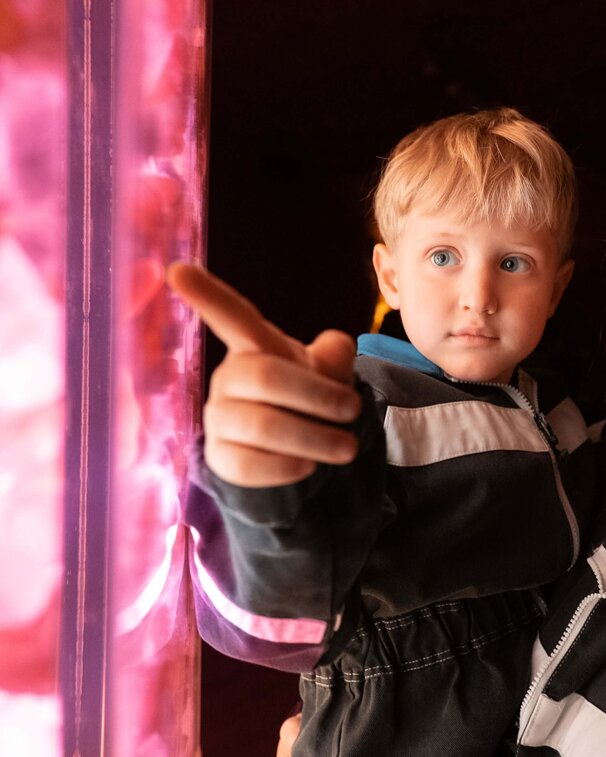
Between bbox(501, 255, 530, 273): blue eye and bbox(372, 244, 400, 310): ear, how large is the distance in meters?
0.12

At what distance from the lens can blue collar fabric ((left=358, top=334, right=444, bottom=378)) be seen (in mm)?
751

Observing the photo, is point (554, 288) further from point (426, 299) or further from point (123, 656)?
point (123, 656)

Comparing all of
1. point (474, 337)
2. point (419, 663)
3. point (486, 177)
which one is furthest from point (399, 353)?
point (419, 663)

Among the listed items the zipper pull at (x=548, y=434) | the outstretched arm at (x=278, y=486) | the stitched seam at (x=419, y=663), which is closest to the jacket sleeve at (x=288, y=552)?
the outstretched arm at (x=278, y=486)

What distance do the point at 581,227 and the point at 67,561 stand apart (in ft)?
2.43

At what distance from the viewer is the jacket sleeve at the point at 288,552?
18.4 inches

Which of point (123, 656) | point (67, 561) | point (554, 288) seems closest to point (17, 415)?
point (67, 561)

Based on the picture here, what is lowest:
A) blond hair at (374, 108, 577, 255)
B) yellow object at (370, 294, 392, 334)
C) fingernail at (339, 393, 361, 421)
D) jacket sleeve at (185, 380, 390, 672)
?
jacket sleeve at (185, 380, 390, 672)

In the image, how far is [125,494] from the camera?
2.13ft

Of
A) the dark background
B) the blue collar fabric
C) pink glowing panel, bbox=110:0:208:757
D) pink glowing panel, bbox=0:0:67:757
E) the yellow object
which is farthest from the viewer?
the yellow object

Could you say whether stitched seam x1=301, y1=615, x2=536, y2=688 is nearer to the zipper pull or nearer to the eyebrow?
the zipper pull

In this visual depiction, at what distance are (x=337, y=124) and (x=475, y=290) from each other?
36 cm

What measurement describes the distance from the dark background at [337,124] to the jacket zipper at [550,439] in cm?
26

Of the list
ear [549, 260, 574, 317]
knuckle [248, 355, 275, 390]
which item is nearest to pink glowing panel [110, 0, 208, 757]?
knuckle [248, 355, 275, 390]
